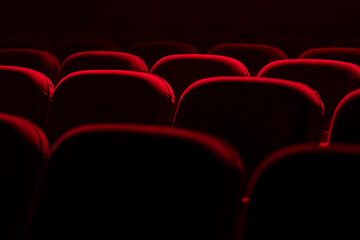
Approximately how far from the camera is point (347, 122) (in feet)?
3.79

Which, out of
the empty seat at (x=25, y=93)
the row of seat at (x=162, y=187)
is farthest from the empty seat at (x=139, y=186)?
the empty seat at (x=25, y=93)

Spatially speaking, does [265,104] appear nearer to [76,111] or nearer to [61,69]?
[76,111]

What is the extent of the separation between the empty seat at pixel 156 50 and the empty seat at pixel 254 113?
4.60 ft

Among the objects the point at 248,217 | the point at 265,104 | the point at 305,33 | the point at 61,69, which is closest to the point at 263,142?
the point at 265,104

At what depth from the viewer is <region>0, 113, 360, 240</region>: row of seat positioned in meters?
0.67

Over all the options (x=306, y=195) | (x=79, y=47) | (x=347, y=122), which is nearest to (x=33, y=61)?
(x=79, y=47)

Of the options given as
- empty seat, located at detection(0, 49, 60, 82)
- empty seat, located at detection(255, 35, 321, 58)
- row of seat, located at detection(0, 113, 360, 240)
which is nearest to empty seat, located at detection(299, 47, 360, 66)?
empty seat, located at detection(255, 35, 321, 58)

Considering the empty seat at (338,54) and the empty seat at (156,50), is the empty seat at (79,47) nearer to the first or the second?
the empty seat at (156,50)

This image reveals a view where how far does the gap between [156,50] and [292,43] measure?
0.97m

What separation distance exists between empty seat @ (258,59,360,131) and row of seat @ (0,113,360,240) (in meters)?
0.99

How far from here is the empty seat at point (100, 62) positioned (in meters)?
2.06

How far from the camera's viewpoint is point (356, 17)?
4.56m

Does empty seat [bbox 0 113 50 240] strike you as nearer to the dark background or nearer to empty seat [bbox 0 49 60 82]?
empty seat [bbox 0 49 60 82]

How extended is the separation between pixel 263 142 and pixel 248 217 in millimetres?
547
